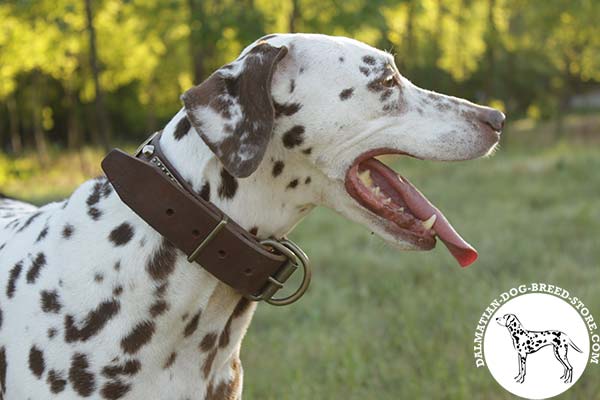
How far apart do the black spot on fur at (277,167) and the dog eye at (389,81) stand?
436mm

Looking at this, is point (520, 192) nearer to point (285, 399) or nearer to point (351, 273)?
point (351, 273)

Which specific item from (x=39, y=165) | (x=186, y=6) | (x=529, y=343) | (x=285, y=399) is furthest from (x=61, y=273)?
(x=39, y=165)

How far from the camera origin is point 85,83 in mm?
24047

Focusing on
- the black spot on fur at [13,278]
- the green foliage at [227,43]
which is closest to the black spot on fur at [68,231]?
the black spot on fur at [13,278]

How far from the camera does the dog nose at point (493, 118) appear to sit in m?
2.57

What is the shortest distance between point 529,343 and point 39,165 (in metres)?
22.2

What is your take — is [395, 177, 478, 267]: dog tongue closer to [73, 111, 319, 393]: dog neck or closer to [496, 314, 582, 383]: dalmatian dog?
[73, 111, 319, 393]: dog neck

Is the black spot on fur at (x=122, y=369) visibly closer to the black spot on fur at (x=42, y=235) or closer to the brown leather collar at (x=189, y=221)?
the brown leather collar at (x=189, y=221)

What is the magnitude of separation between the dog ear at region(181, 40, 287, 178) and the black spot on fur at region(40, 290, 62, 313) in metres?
0.73

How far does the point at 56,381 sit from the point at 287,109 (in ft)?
3.66

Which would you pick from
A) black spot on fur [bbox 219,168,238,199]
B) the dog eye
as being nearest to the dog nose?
the dog eye

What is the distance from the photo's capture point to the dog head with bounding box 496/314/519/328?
4252 millimetres

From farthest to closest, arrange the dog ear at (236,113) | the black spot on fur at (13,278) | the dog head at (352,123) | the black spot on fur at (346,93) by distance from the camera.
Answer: the black spot on fur at (13,278) → the black spot on fur at (346,93) → the dog head at (352,123) → the dog ear at (236,113)

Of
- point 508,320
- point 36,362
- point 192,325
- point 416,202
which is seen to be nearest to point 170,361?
point 192,325
